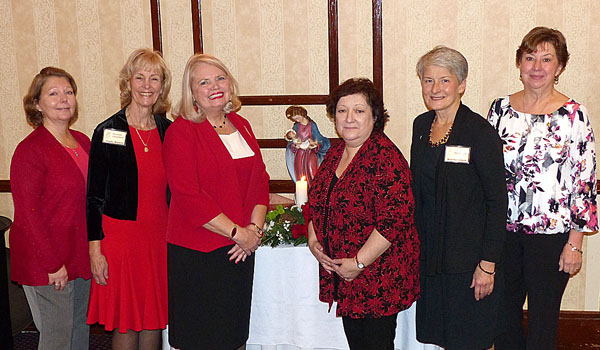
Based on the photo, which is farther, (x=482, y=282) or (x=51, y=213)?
(x=51, y=213)

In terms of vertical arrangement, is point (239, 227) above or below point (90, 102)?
below

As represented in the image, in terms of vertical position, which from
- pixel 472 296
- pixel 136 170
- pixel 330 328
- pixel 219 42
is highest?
pixel 219 42

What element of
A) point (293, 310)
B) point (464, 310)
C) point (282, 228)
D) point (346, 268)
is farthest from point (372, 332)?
point (282, 228)

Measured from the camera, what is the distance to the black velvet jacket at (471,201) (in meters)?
2.17

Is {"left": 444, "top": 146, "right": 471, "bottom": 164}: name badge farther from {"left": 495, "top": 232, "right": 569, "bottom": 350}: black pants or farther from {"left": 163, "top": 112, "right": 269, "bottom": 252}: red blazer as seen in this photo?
{"left": 163, "top": 112, "right": 269, "bottom": 252}: red blazer

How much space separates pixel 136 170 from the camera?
241 cm

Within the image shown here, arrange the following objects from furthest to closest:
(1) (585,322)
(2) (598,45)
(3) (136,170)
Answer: (1) (585,322)
(2) (598,45)
(3) (136,170)

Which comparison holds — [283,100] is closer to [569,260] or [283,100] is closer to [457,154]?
[457,154]

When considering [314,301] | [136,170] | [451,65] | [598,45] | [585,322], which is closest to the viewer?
[451,65]

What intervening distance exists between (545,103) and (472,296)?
90cm

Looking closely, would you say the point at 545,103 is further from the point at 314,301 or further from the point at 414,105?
the point at 314,301

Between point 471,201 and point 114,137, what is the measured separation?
151cm

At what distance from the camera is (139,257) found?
8.07ft

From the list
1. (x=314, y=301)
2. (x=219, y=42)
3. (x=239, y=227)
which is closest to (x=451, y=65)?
(x=239, y=227)
